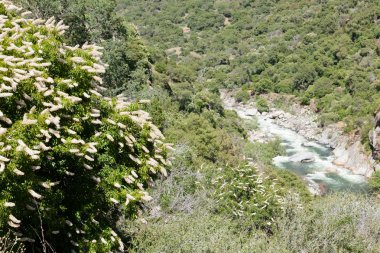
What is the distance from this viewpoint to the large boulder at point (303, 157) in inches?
2764

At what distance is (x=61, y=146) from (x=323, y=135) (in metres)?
79.1

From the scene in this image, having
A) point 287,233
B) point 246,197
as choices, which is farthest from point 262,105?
point 287,233

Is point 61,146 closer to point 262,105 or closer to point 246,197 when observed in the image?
point 246,197

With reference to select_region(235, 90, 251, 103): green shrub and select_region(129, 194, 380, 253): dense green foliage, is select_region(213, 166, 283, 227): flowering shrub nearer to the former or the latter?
select_region(129, 194, 380, 253): dense green foliage

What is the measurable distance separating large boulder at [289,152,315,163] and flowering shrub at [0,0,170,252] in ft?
196

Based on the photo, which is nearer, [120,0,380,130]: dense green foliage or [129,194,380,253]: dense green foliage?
[129,194,380,253]: dense green foliage

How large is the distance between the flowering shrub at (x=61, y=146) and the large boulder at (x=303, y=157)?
59746 millimetres

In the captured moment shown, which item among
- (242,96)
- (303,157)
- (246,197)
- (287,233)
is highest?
(287,233)

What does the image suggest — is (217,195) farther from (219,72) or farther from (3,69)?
(219,72)

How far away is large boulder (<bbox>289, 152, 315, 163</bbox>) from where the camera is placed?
230ft

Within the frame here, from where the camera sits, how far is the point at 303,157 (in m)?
70.7

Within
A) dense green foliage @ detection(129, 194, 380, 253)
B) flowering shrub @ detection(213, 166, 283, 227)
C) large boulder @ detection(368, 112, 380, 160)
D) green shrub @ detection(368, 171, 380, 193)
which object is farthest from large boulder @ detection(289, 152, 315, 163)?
dense green foliage @ detection(129, 194, 380, 253)

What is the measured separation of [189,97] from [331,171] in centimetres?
2392

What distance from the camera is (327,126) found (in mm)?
85625
